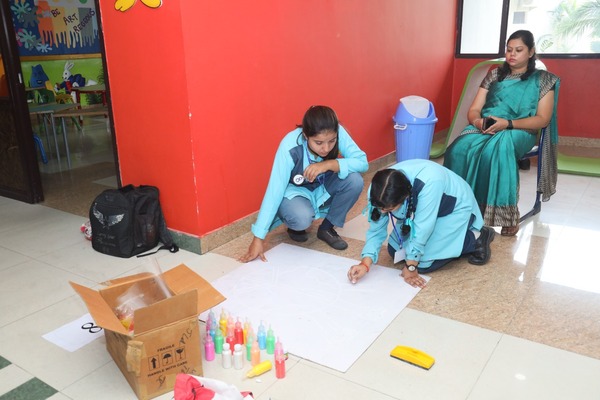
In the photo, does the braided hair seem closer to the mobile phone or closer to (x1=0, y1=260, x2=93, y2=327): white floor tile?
the mobile phone

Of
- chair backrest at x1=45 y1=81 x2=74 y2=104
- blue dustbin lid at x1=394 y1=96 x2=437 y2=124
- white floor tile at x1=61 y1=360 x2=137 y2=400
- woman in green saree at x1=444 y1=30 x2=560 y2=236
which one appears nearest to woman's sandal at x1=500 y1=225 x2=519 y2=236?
woman in green saree at x1=444 y1=30 x2=560 y2=236

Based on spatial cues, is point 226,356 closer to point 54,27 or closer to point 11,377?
point 11,377

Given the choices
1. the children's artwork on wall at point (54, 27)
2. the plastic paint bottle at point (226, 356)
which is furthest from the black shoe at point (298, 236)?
the children's artwork on wall at point (54, 27)

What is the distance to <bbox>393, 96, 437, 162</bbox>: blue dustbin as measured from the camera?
14.2ft

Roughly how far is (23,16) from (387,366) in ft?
25.1

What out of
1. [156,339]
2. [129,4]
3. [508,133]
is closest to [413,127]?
[508,133]

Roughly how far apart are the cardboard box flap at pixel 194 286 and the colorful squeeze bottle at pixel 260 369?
0.27 m

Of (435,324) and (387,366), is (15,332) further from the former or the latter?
(435,324)

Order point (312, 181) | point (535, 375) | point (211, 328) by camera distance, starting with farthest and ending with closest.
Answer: point (312, 181), point (211, 328), point (535, 375)

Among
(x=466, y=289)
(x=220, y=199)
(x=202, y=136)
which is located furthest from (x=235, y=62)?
(x=466, y=289)

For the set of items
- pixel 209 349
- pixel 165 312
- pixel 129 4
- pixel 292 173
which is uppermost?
pixel 129 4

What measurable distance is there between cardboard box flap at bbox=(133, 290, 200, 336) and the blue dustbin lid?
3129 mm

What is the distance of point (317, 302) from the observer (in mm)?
2283

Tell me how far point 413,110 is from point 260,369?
320 centimetres
